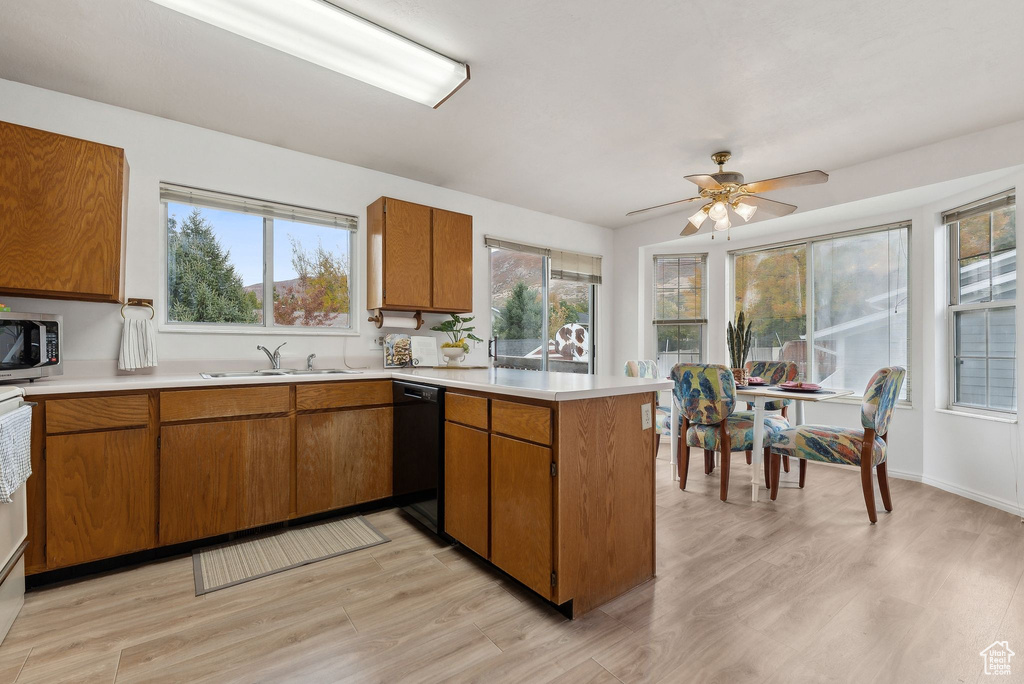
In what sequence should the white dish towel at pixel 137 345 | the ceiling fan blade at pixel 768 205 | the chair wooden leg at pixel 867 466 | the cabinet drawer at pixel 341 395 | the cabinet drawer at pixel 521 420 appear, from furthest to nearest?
the ceiling fan blade at pixel 768 205
the chair wooden leg at pixel 867 466
the cabinet drawer at pixel 341 395
the white dish towel at pixel 137 345
the cabinet drawer at pixel 521 420

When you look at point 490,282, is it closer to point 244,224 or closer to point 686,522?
point 244,224

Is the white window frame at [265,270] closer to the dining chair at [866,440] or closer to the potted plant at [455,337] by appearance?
the potted plant at [455,337]

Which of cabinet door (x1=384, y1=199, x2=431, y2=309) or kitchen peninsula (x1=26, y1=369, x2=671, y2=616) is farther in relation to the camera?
cabinet door (x1=384, y1=199, x2=431, y2=309)

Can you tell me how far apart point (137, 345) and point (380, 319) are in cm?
150

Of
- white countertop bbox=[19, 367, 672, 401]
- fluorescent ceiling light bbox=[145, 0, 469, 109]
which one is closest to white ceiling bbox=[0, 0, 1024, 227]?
fluorescent ceiling light bbox=[145, 0, 469, 109]

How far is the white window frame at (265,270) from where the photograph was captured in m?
2.92

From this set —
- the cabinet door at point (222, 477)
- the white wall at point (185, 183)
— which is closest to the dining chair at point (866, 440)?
the white wall at point (185, 183)

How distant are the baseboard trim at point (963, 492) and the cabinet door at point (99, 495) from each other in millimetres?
5186

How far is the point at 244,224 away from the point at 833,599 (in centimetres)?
402

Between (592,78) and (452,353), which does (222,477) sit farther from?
(592,78)

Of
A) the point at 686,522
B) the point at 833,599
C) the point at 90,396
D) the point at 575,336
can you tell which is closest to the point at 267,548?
the point at 90,396

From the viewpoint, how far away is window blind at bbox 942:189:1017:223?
319 cm

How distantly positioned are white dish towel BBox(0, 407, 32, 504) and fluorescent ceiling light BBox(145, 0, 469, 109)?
1.69 metres

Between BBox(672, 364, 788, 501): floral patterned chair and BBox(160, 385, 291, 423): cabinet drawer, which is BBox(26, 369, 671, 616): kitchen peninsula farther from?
BBox(672, 364, 788, 501): floral patterned chair
